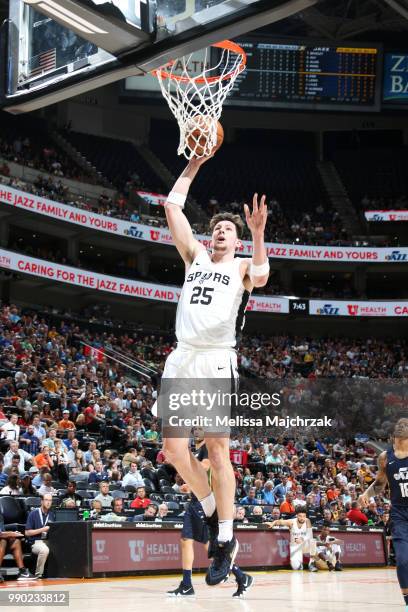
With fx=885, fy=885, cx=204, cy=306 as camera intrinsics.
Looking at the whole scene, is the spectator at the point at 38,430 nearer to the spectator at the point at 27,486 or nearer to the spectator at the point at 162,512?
the spectator at the point at 27,486

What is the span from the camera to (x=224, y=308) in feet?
20.3

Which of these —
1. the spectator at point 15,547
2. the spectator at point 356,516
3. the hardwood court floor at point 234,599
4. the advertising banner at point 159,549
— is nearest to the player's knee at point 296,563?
the advertising banner at point 159,549

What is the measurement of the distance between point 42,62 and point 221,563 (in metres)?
4.05

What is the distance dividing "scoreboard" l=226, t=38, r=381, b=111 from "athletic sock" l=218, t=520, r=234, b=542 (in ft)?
114

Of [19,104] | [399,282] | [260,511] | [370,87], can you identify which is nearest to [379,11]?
[370,87]

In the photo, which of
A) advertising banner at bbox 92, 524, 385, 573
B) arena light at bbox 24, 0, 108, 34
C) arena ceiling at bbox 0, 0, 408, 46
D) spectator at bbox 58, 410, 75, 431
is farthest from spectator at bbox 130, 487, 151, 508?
arena ceiling at bbox 0, 0, 408, 46

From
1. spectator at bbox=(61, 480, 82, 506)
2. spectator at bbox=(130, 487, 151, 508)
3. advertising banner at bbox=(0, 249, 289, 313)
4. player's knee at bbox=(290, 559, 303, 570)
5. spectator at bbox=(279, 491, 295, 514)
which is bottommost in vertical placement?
player's knee at bbox=(290, 559, 303, 570)

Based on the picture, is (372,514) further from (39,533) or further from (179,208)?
(179,208)

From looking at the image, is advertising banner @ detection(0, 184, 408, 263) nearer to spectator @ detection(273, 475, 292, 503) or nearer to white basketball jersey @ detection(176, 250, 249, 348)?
spectator @ detection(273, 475, 292, 503)

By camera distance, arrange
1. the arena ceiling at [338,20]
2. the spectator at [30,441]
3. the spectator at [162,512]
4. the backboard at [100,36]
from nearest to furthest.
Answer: the backboard at [100,36] → the spectator at [162,512] → the spectator at [30,441] → the arena ceiling at [338,20]

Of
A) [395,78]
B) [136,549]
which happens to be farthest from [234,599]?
[395,78]

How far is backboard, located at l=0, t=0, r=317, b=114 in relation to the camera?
238 inches

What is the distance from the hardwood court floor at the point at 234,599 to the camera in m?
9.44

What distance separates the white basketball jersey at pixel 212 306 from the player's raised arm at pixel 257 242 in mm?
154
